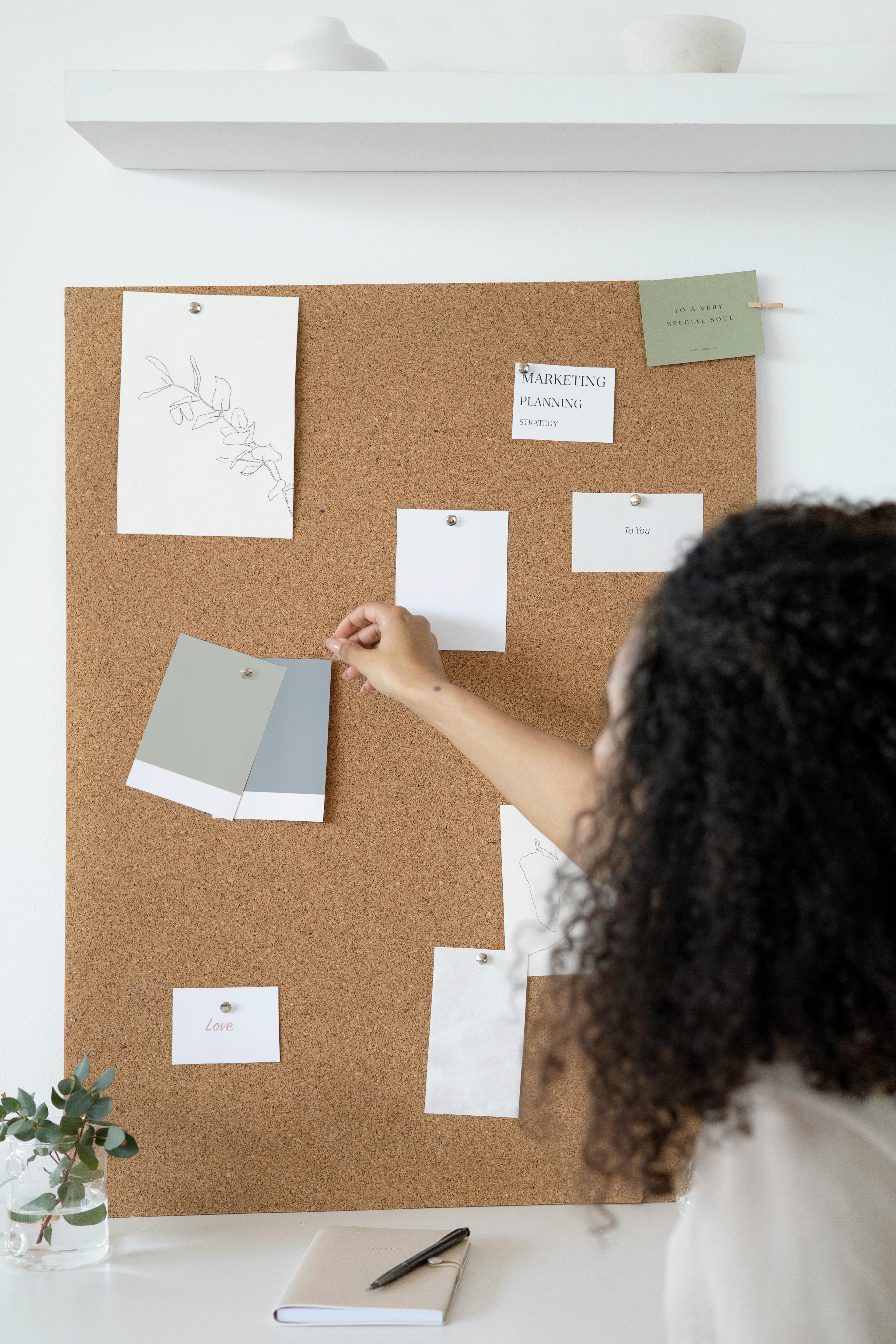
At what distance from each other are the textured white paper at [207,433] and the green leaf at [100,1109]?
540 millimetres

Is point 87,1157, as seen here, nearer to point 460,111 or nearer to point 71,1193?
point 71,1193

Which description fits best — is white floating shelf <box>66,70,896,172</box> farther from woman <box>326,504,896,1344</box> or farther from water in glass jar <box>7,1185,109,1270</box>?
water in glass jar <box>7,1185,109,1270</box>

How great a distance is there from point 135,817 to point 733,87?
876 mm

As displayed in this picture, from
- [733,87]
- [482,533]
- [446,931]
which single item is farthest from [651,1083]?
[733,87]

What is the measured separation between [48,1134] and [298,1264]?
0.83ft

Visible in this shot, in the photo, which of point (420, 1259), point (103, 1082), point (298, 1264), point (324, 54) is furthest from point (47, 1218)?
point (324, 54)

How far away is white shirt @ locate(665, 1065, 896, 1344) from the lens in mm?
462

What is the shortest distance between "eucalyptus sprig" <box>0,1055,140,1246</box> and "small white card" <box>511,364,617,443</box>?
74 centimetres

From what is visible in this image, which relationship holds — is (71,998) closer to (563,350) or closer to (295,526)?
(295,526)

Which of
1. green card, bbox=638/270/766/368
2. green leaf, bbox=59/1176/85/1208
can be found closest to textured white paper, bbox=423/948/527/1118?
green leaf, bbox=59/1176/85/1208

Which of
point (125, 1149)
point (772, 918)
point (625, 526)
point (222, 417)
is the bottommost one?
point (125, 1149)

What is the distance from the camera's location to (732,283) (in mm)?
1037

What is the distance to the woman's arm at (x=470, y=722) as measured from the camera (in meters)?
0.90

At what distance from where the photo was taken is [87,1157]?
3.05 ft
